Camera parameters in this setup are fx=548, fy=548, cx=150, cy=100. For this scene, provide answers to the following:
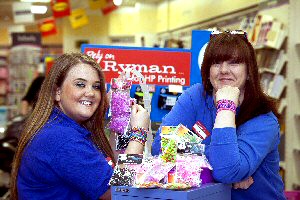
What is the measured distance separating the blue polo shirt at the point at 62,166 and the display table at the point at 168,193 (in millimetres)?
305

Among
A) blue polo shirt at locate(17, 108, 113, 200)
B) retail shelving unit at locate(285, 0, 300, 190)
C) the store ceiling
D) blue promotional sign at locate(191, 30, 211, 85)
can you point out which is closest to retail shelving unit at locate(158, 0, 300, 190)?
retail shelving unit at locate(285, 0, 300, 190)

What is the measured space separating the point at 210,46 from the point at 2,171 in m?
4.89

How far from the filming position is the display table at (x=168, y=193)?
1795 millimetres

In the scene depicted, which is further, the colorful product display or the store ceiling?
the store ceiling

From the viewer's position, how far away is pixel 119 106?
242 cm

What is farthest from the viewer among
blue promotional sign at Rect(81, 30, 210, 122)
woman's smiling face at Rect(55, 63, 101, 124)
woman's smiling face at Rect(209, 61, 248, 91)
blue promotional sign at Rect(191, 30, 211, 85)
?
blue promotional sign at Rect(191, 30, 211, 85)

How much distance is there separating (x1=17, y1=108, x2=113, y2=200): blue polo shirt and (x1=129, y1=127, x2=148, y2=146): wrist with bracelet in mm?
166

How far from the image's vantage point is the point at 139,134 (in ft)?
7.63

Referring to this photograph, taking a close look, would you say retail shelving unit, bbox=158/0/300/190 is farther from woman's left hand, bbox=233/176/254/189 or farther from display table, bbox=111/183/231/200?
display table, bbox=111/183/231/200

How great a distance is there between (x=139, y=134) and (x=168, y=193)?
1.78 ft

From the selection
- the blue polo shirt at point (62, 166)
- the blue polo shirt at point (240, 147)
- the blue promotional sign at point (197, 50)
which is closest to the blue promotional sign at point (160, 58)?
the blue promotional sign at point (197, 50)

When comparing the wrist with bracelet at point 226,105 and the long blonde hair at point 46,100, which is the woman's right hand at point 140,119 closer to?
the long blonde hair at point 46,100

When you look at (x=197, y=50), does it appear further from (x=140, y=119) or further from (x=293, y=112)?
(x=293, y=112)

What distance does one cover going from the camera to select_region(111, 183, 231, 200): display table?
1795 mm
